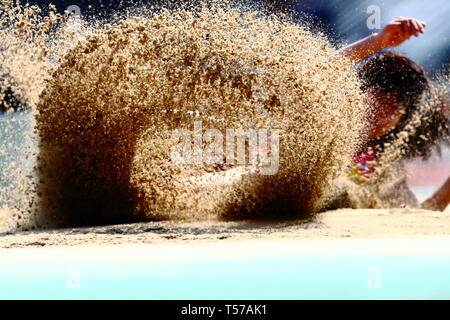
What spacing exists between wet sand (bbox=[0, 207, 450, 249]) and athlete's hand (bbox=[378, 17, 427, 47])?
173 centimetres

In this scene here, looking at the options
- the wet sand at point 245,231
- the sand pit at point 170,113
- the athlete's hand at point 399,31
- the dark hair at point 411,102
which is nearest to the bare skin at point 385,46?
the athlete's hand at point 399,31

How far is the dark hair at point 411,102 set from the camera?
5715 millimetres

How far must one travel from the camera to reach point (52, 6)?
4.74 m

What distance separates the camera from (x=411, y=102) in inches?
234

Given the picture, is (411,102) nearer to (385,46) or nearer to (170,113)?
(385,46)

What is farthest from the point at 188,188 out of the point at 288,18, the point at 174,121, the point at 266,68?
the point at 288,18

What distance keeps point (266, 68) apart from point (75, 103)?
5.13 feet

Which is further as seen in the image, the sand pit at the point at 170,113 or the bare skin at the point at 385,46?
the bare skin at the point at 385,46

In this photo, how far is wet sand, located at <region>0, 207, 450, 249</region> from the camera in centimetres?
352

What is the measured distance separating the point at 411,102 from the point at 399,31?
0.97 metres

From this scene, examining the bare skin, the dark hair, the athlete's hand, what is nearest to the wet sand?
the bare skin

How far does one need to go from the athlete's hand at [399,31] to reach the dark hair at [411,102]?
1.16ft

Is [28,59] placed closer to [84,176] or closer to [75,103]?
[75,103]

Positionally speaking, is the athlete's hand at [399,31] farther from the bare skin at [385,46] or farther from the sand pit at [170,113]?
the sand pit at [170,113]
